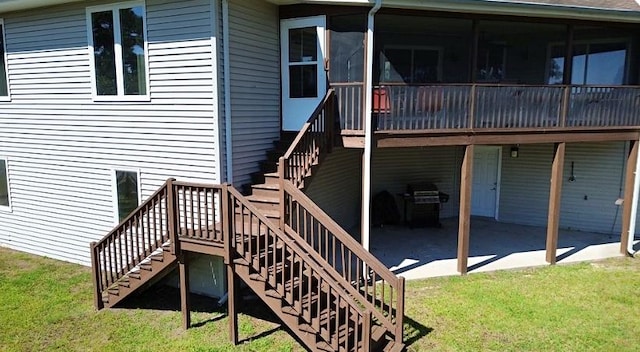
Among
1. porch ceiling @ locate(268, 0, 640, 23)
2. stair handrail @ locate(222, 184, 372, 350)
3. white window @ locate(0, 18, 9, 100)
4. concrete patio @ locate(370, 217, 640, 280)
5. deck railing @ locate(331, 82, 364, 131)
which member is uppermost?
porch ceiling @ locate(268, 0, 640, 23)

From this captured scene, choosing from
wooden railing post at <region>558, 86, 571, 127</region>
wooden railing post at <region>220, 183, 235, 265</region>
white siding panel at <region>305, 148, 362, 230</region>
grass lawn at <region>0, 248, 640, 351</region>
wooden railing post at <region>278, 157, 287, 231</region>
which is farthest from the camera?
white siding panel at <region>305, 148, 362, 230</region>

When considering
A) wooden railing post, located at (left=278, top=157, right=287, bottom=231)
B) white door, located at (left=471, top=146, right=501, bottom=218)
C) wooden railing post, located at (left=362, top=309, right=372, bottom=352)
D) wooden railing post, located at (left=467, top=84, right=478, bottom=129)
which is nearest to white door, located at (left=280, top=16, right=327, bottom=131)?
wooden railing post, located at (left=278, top=157, right=287, bottom=231)

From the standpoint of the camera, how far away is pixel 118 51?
310 inches

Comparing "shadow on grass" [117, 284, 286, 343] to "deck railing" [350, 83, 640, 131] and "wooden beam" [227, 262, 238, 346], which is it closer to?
"wooden beam" [227, 262, 238, 346]

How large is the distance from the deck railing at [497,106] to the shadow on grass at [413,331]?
3.48 metres

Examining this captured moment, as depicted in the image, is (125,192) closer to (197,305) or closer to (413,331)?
(197,305)

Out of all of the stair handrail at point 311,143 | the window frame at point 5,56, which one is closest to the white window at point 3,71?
the window frame at point 5,56

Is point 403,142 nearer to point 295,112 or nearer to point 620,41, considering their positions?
point 295,112

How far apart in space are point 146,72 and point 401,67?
6445mm

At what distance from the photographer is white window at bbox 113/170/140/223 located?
8219mm

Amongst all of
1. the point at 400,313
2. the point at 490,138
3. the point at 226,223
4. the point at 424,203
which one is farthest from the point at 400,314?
the point at 424,203

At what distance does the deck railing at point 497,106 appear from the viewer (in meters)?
7.99

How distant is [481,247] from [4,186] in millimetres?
11421

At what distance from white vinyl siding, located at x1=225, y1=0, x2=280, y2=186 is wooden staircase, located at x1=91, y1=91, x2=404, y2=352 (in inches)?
37.5
